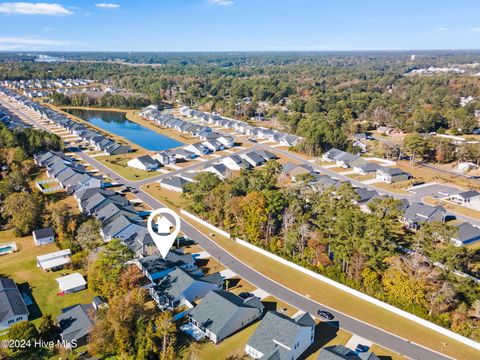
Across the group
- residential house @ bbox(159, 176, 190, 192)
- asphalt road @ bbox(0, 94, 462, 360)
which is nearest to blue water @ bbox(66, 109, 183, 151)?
residential house @ bbox(159, 176, 190, 192)

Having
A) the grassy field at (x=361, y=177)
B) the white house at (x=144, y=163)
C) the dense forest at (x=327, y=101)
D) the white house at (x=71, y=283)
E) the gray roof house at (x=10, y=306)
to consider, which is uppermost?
the dense forest at (x=327, y=101)

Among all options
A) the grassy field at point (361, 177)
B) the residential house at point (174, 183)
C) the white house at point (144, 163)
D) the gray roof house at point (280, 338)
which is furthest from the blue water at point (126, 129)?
the gray roof house at point (280, 338)

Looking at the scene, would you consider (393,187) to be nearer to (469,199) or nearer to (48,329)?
(469,199)

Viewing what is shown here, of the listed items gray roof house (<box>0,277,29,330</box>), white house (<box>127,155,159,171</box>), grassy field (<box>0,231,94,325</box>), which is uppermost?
white house (<box>127,155,159,171</box>)

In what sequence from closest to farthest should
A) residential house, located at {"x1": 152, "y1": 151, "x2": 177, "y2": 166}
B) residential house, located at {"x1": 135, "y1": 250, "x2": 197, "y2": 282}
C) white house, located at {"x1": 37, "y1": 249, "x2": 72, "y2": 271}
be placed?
residential house, located at {"x1": 135, "y1": 250, "x2": 197, "y2": 282} → white house, located at {"x1": 37, "y1": 249, "x2": 72, "y2": 271} → residential house, located at {"x1": 152, "y1": 151, "x2": 177, "y2": 166}

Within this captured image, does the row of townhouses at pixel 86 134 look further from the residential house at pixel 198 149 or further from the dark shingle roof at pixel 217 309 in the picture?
the dark shingle roof at pixel 217 309

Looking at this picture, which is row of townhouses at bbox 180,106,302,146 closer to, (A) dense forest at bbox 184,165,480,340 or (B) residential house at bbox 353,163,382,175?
(B) residential house at bbox 353,163,382,175
